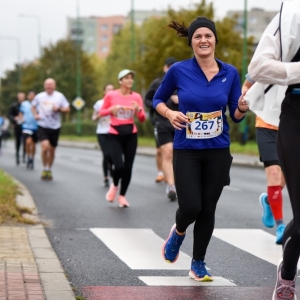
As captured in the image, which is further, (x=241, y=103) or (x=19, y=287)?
(x=241, y=103)

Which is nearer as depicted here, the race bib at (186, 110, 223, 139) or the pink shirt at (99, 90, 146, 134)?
the race bib at (186, 110, 223, 139)

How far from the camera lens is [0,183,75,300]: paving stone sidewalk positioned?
5787 mm

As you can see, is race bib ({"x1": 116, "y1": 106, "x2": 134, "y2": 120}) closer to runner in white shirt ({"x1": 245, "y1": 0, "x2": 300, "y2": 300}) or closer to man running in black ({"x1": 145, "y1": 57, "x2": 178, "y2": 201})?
man running in black ({"x1": 145, "y1": 57, "x2": 178, "y2": 201})

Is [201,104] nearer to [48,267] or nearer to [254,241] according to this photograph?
[48,267]

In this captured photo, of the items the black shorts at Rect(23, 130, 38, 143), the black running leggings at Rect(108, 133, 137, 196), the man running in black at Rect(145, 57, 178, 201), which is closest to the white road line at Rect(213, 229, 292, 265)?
the black running leggings at Rect(108, 133, 137, 196)

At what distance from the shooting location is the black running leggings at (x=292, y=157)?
5141 millimetres

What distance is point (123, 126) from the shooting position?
40.2 ft

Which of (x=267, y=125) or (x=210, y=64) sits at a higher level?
(x=210, y=64)

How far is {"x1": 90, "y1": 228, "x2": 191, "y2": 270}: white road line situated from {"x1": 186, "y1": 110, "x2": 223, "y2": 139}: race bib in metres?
1.35

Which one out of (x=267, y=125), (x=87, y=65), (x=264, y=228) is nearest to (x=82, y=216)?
(x=264, y=228)

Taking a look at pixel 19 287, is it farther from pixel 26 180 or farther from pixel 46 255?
pixel 26 180

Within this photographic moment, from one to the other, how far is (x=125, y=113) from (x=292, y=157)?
287 inches

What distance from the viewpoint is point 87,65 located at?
293 feet

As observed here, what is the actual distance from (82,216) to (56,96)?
681 centimetres
